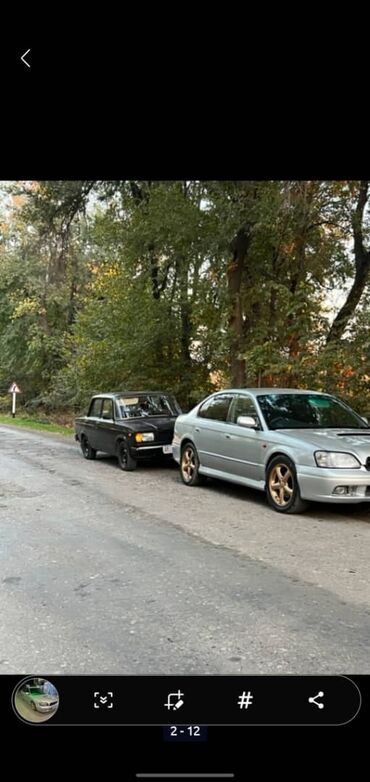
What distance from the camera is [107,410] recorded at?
10586mm

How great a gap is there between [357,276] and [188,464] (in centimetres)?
595

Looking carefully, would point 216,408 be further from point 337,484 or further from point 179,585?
point 179,585

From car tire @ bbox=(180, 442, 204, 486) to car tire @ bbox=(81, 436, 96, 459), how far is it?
10.3 feet

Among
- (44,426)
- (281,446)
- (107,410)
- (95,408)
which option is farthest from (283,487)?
(44,426)

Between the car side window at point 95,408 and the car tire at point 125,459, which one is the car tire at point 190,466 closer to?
the car tire at point 125,459

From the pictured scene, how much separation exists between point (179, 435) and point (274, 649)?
19.0 ft

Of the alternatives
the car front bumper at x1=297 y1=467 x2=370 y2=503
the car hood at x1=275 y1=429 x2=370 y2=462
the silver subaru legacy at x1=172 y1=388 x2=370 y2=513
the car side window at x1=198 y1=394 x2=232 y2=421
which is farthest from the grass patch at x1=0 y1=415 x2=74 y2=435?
the car front bumper at x1=297 y1=467 x2=370 y2=503

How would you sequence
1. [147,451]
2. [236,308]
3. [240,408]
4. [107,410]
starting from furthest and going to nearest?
[236,308]
[107,410]
[147,451]
[240,408]

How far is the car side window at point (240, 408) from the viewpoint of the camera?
735cm
